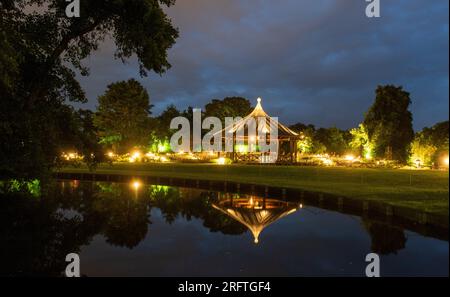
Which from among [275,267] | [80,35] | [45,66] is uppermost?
[80,35]

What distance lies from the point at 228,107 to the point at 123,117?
1759 centimetres

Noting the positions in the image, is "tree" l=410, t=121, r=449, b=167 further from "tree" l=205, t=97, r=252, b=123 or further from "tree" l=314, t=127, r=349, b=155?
"tree" l=314, t=127, r=349, b=155

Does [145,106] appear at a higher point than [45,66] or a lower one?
higher

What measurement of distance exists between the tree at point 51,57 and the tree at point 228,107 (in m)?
53.1

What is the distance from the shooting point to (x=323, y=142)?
9369cm

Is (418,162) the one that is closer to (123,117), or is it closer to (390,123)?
(390,123)

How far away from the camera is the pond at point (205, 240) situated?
966cm

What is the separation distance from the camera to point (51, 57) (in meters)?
15.1

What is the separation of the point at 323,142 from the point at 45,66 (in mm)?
83878

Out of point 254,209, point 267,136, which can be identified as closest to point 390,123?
point 267,136

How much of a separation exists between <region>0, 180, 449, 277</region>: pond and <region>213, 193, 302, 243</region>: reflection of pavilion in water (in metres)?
0.04
